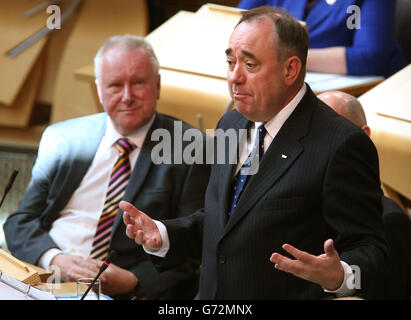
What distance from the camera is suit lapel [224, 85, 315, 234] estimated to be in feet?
5.53

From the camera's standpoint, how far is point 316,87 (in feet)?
8.66

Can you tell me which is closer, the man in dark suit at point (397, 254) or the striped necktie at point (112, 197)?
the man in dark suit at point (397, 254)

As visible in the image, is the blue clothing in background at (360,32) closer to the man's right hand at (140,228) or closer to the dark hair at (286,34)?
the dark hair at (286,34)

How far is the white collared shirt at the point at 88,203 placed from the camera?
2.43 m

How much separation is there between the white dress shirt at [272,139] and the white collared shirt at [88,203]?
604 mm

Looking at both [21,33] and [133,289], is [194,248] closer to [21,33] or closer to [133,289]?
[133,289]

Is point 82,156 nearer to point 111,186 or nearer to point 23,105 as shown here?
point 111,186

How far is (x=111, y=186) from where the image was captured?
243 centimetres

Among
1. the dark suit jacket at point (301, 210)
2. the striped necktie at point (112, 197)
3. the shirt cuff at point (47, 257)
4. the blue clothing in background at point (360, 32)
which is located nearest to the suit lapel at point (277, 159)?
the dark suit jacket at point (301, 210)

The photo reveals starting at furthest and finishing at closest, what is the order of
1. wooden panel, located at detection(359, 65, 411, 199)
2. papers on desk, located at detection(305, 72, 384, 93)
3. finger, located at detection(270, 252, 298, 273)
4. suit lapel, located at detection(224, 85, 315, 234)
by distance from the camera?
1. papers on desk, located at detection(305, 72, 384, 93)
2. wooden panel, located at detection(359, 65, 411, 199)
3. suit lapel, located at detection(224, 85, 315, 234)
4. finger, located at detection(270, 252, 298, 273)

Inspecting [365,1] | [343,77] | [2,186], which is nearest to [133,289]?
[343,77]

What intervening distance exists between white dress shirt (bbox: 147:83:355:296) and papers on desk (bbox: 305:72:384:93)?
2.66 feet

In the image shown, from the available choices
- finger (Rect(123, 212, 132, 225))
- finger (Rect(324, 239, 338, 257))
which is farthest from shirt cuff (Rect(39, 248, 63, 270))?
finger (Rect(324, 239, 338, 257))

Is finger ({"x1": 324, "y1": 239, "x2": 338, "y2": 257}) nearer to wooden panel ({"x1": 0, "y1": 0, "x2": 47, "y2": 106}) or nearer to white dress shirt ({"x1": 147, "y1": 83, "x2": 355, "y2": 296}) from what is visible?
white dress shirt ({"x1": 147, "y1": 83, "x2": 355, "y2": 296})
